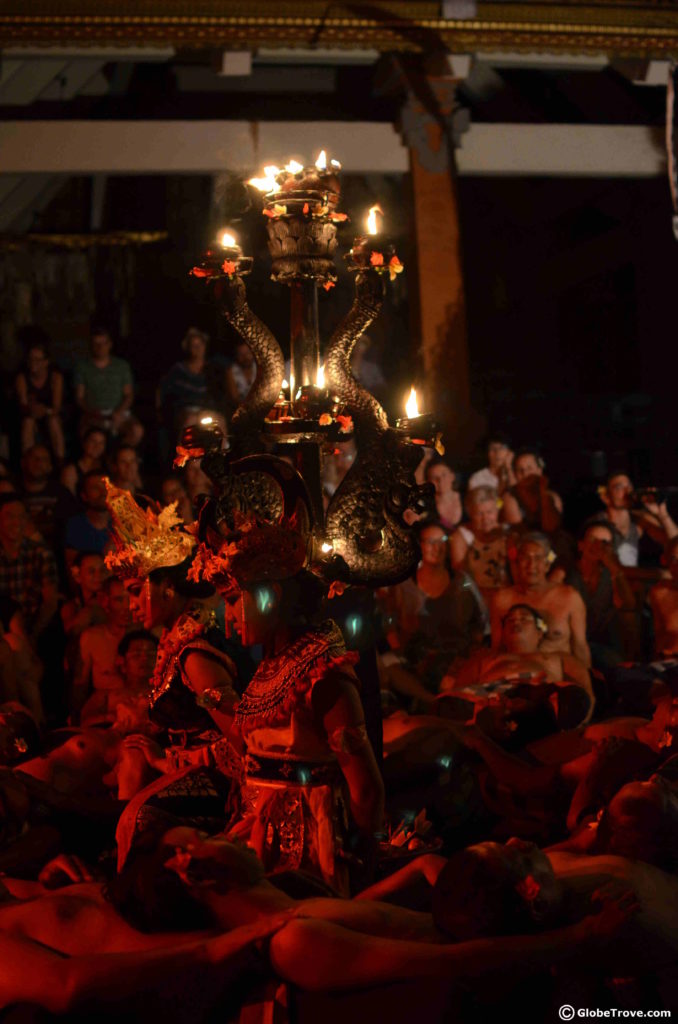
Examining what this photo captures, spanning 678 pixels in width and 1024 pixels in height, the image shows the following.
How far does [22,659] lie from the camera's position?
6289 millimetres

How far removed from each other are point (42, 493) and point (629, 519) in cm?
376

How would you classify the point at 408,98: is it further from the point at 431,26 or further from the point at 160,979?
the point at 160,979

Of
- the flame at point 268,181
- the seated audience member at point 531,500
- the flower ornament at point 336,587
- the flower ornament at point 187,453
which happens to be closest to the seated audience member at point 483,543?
the seated audience member at point 531,500

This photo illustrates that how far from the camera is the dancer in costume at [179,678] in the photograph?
154 inches

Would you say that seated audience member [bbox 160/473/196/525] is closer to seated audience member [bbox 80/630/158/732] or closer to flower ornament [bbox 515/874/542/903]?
seated audience member [bbox 80/630/158/732]

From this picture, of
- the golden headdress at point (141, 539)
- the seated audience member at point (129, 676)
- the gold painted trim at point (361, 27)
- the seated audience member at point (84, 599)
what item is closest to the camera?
the golden headdress at point (141, 539)

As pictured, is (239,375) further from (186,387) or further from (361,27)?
(361,27)

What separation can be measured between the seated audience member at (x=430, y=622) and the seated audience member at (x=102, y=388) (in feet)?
10.3

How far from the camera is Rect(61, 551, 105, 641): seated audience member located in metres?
6.62

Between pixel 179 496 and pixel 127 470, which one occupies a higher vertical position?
pixel 127 470

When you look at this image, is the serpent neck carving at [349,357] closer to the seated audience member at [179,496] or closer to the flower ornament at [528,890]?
the flower ornament at [528,890]

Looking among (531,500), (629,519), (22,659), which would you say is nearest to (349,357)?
(22,659)

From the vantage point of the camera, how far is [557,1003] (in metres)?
3.02

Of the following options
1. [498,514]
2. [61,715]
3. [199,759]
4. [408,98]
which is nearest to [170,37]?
[408,98]
